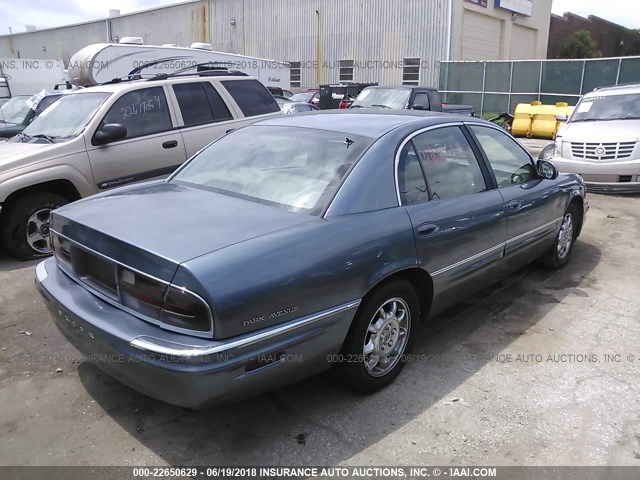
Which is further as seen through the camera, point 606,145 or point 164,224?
point 606,145

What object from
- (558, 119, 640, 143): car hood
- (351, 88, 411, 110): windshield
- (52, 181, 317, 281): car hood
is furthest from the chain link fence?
(52, 181, 317, 281): car hood

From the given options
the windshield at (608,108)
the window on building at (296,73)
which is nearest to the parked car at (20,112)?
the windshield at (608,108)

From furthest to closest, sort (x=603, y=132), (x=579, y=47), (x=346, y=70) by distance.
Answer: (x=579, y=47) < (x=346, y=70) < (x=603, y=132)

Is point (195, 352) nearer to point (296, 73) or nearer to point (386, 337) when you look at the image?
point (386, 337)

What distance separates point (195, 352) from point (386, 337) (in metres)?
1.29

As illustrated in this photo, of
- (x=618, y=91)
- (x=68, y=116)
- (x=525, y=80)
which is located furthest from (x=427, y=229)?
(x=525, y=80)

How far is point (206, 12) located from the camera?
34000 millimetres

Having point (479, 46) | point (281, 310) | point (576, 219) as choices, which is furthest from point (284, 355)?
point (479, 46)

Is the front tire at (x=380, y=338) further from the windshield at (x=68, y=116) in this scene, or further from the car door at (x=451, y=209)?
the windshield at (x=68, y=116)

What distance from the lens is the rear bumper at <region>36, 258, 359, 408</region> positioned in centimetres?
224

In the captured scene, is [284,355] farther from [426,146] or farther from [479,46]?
[479,46]

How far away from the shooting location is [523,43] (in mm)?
32500

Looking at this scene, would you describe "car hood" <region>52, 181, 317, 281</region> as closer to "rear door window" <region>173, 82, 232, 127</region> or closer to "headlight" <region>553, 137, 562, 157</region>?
"rear door window" <region>173, 82, 232, 127</region>

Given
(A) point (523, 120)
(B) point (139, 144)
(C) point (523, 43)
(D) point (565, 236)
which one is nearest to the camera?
(D) point (565, 236)
